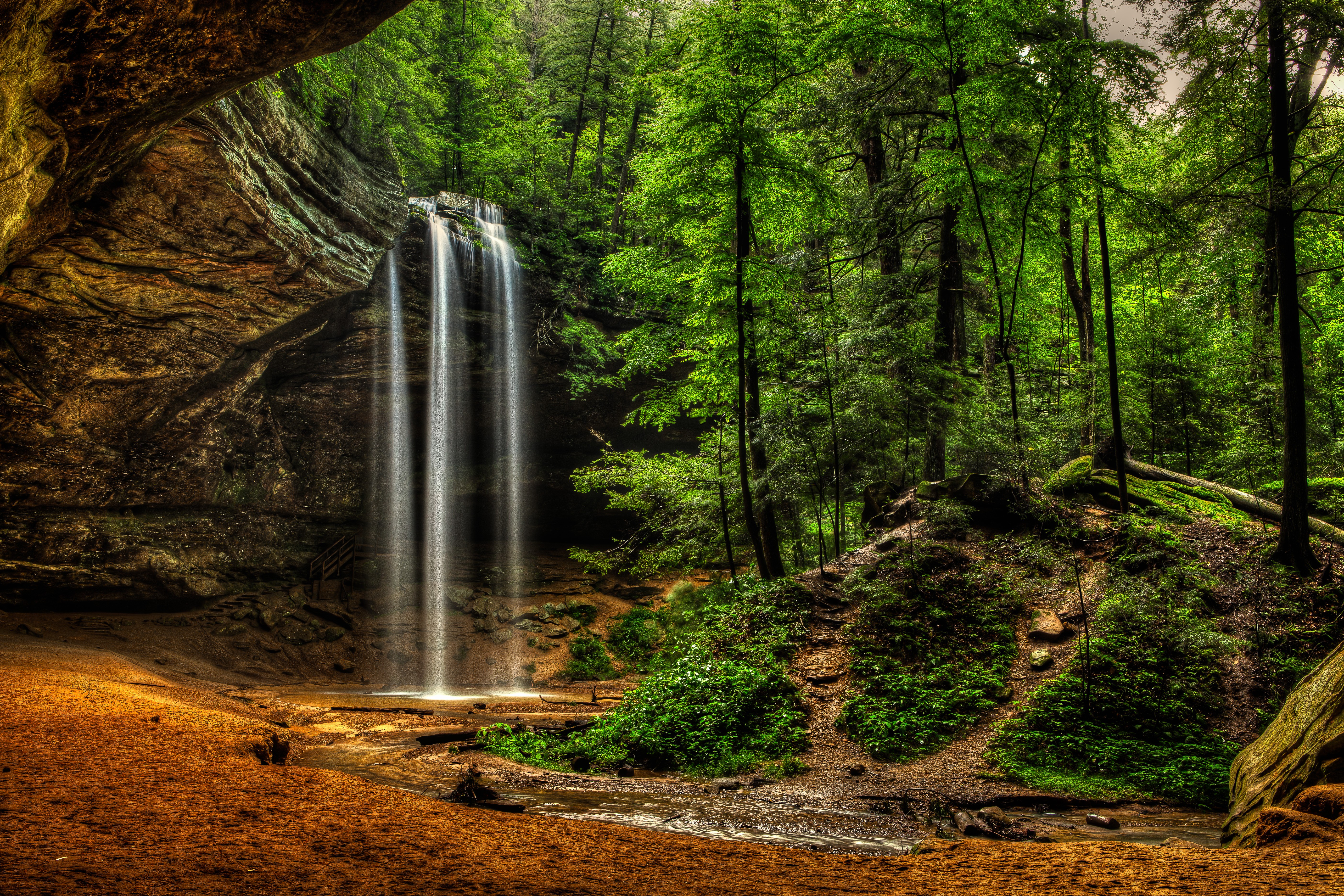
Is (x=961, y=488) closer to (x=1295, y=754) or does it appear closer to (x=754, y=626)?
(x=754, y=626)

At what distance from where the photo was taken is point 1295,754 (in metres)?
4.24

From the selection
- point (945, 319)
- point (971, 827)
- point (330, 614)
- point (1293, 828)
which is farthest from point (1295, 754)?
point (330, 614)

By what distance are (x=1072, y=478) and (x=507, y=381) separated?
15.6 m

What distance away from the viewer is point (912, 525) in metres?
10.2

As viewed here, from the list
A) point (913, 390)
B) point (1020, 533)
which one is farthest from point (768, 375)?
point (1020, 533)

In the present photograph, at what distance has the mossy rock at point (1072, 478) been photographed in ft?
33.5

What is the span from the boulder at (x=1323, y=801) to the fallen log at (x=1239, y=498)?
590 cm

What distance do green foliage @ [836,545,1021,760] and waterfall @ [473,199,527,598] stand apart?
13.9 metres

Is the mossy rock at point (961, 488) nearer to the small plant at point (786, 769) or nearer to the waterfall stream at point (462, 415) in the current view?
the small plant at point (786, 769)

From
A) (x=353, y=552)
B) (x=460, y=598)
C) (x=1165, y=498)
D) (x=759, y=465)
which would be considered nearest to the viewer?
(x=1165, y=498)

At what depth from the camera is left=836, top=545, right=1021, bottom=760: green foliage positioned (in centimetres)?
694

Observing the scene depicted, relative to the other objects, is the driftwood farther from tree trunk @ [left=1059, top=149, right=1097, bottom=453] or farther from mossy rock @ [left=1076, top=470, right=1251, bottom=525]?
tree trunk @ [left=1059, top=149, right=1097, bottom=453]

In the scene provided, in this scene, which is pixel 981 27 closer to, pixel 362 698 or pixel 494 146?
pixel 362 698

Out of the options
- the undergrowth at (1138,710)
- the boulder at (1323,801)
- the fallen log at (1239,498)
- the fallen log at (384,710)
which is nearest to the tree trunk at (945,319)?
the fallen log at (1239,498)
